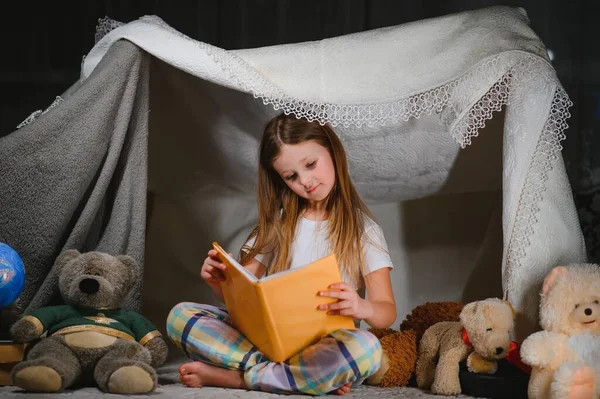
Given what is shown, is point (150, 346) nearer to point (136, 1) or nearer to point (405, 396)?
point (405, 396)

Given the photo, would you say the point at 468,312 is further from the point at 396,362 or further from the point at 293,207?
the point at 293,207

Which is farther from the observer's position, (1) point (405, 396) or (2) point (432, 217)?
(2) point (432, 217)

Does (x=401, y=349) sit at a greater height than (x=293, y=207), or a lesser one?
lesser

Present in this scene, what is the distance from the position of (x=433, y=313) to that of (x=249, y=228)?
673 mm

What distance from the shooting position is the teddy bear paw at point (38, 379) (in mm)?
1290

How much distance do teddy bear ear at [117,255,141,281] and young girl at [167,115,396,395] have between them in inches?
4.0

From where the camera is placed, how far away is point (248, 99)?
181 cm

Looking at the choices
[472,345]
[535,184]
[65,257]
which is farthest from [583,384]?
[65,257]

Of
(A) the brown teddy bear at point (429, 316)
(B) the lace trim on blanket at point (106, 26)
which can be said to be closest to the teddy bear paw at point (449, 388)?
(A) the brown teddy bear at point (429, 316)

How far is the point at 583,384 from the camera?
50.0 inches

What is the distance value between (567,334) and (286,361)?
0.46 metres

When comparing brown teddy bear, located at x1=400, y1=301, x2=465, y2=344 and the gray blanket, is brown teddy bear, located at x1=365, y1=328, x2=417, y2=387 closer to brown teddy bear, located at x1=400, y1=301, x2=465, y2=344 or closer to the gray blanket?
brown teddy bear, located at x1=400, y1=301, x2=465, y2=344

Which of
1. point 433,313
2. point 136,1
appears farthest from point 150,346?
point 136,1

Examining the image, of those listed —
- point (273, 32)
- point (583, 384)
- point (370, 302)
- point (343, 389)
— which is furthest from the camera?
point (273, 32)
